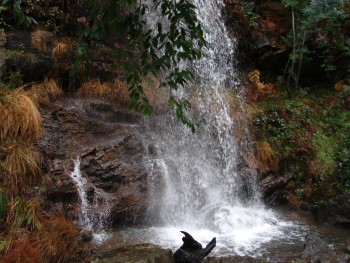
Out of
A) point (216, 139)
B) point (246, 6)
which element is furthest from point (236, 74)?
point (216, 139)

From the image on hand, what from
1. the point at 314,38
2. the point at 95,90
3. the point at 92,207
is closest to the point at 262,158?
the point at 95,90

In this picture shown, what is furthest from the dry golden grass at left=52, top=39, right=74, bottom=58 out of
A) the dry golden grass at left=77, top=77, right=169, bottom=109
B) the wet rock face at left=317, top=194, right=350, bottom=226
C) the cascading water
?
the wet rock face at left=317, top=194, right=350, bottom=226

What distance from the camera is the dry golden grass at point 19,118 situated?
5258mm

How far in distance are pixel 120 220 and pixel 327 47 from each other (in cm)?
700

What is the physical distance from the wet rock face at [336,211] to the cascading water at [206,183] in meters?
0.70

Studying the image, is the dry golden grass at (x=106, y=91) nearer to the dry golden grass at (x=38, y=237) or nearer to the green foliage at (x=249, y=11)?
the dry golden grass at (x=38, y=237)

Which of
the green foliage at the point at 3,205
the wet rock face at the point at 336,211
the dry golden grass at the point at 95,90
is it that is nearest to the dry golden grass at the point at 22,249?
the green foliage at the point at 3,205

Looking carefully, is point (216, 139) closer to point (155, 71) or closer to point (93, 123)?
point (93, 123)

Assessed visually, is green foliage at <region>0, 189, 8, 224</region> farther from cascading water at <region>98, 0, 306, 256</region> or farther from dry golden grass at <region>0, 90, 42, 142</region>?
cascading water at <region>98, 0, 306, 256</region>

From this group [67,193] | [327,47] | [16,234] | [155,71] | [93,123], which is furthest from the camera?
[327,47]

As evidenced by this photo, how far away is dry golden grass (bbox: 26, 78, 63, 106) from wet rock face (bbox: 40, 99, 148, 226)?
163mm

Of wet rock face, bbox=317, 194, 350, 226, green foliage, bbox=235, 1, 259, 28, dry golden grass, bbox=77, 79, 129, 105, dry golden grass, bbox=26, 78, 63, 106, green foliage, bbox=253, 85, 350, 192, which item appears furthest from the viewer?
green foliage, bbox=235, 1, 259, 28

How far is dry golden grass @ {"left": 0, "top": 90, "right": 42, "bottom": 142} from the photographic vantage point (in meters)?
5.26

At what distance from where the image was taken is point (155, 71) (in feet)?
8.20
